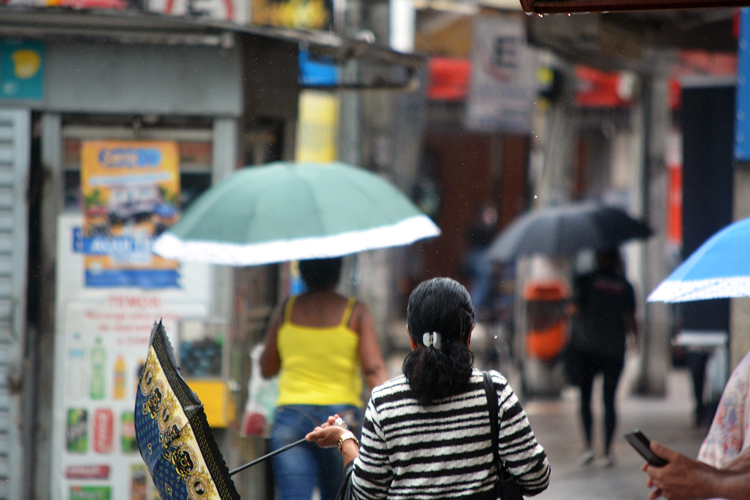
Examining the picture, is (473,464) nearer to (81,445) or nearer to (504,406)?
(504,406)

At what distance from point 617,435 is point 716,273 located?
18.2 ft

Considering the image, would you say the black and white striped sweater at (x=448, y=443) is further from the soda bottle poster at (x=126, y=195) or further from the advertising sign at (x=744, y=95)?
the advertising sign at (x=744, y=95)

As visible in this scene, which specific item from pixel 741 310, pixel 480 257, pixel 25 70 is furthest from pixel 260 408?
pixel 480 257

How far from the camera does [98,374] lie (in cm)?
546

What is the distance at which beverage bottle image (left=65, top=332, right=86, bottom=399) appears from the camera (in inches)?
214

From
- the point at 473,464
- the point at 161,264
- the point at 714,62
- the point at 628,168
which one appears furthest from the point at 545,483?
the point at 628,168

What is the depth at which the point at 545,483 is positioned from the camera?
267 cm

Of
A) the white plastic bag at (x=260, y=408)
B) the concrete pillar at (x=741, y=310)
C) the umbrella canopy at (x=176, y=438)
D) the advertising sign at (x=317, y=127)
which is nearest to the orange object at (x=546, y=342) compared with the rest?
the advertising sign at (x=317, y=127)

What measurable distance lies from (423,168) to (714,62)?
1184 cm

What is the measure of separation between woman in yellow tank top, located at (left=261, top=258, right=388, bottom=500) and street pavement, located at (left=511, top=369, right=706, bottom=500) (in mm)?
2732

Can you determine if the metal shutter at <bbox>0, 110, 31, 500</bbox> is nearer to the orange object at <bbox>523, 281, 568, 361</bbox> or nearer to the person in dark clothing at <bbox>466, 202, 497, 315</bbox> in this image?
the orange object at <bbox>523, 281, 568, 361</bbox>

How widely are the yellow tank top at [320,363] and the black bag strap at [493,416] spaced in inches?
58.2

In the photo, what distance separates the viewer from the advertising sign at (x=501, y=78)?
9953 millimetres

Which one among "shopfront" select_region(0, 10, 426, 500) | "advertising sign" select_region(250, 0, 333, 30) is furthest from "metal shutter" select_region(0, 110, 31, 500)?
"advertising sign" select_region(250, 0, 333, 30)
